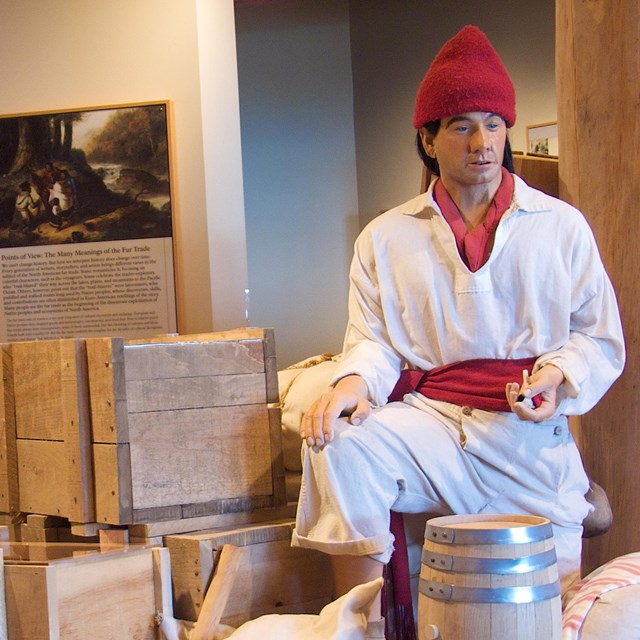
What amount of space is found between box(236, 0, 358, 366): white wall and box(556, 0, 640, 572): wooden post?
→ 149 inches

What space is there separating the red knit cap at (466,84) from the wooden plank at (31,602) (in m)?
1.57

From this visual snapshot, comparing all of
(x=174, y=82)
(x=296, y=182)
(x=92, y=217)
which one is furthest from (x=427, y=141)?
(x=296, y=182)

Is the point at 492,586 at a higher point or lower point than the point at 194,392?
lower

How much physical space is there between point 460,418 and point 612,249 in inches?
31.5

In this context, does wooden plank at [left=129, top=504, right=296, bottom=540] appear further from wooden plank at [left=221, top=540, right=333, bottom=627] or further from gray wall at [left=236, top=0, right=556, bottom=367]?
gray wall at [left=236, top=0, right=556, bottom=367]

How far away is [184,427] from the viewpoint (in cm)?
285

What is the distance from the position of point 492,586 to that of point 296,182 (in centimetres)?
519

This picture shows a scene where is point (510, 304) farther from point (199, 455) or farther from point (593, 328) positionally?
point (199, 455)

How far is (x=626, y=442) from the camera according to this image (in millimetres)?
3107

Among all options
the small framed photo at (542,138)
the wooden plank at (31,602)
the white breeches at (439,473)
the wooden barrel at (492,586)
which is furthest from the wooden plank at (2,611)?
the small framed photo at (542,138)

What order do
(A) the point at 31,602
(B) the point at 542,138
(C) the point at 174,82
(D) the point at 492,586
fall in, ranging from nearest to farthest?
(D) the point at 492,586 < (A) the point at 31,602 < (C) the point at 174,82 < (B) the point at 542,138

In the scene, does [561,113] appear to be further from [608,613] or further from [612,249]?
[608,613]

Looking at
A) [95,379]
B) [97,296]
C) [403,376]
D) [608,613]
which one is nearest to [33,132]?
[97,296]

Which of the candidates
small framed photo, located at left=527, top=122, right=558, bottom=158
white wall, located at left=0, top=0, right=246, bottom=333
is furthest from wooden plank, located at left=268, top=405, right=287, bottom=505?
small framed photo, located at left=527, top=122, right=558, bottom=158
